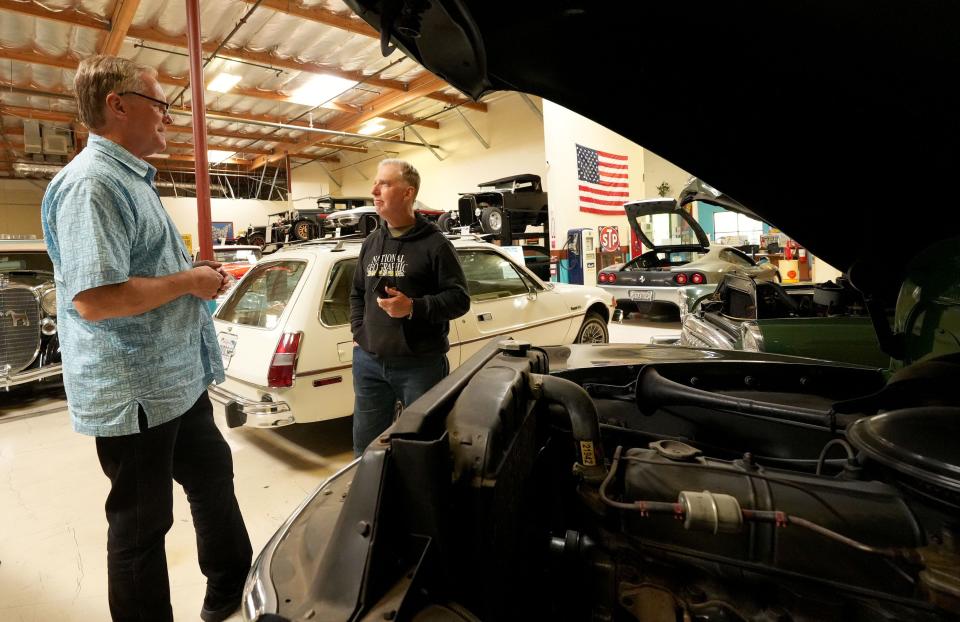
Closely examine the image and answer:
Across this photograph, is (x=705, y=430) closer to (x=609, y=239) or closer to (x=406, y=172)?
(x=406, y=172)

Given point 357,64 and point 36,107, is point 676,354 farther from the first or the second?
point 36,107

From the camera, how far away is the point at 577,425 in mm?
1069

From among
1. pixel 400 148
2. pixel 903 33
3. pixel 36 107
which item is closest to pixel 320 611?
pixel 903 33

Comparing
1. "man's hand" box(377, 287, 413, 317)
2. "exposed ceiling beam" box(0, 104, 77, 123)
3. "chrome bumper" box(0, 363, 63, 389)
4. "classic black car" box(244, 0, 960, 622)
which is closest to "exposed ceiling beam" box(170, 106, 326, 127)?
"exposed ceiling beam" box(0, 104, 77, 123)

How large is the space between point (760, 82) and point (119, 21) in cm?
772

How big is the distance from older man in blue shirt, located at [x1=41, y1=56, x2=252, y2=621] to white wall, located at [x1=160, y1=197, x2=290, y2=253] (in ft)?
49.1

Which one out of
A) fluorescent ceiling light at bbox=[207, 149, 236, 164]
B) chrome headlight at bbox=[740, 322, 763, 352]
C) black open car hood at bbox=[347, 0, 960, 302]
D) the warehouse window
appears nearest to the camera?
black open car hood at bbox=[347, 0, 960, 302]

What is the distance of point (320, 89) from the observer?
31.6 feet

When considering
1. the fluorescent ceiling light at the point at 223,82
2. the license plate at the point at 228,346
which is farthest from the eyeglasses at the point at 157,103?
the fluorescent ceiling light at the point at 223,82

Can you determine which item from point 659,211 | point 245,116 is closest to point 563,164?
point 659,211

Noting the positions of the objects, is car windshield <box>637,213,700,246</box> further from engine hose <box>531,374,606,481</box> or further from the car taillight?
engine hose <box>531,374,606,481</box>

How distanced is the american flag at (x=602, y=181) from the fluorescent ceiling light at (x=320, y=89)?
4.48 m

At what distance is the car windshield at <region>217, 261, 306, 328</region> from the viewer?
3.12 metres

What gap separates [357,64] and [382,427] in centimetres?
811
